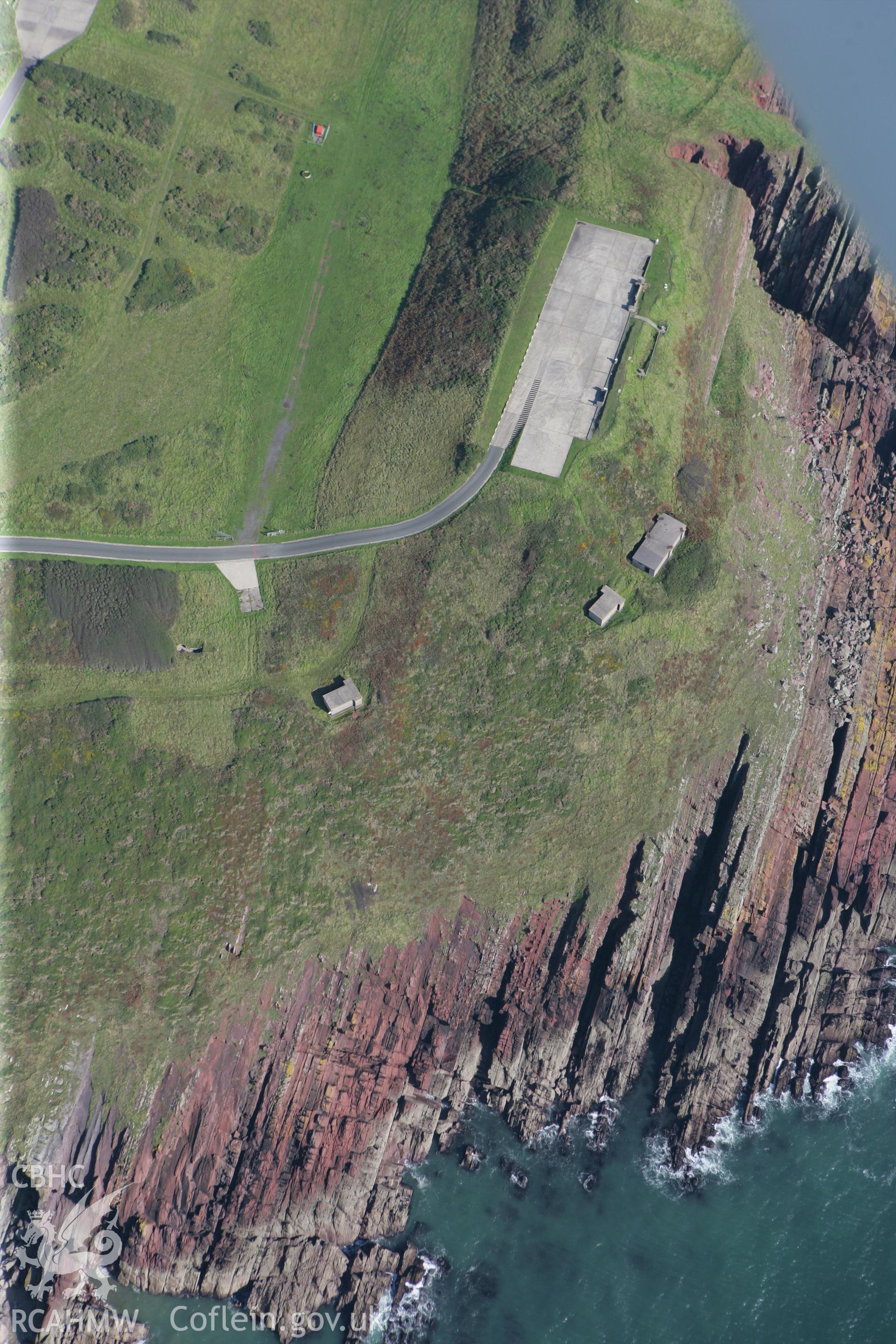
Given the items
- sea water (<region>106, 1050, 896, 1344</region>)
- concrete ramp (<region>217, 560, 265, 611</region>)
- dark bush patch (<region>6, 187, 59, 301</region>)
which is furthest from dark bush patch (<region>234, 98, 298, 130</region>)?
sea water (<region>106, 1050, 896, 1344</region>)

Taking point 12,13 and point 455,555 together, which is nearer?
point 455,555

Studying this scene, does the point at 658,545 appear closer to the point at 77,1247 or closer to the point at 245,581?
the point at 245,581

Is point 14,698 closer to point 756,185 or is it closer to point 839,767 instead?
point 839,767

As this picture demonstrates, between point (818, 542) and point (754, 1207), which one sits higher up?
point (818, 542)

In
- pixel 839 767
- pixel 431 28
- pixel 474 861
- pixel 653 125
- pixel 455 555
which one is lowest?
pixel 474 861

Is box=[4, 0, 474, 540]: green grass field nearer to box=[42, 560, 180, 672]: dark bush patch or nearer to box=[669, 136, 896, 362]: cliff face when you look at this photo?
box=[42, 560, 180, 672]: dark bush patch

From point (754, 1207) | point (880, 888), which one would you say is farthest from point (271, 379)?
point (754, 1207)
